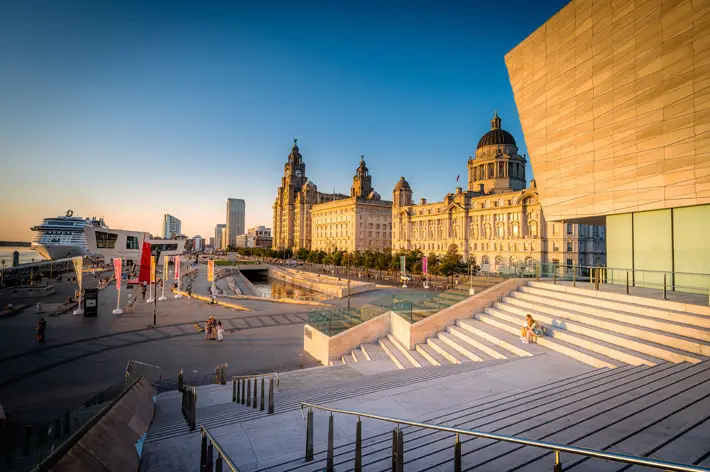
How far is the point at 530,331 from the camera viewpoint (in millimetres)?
12008

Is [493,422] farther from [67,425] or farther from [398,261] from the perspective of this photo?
[398,261]

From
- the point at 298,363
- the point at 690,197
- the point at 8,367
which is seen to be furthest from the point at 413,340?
the point at 8,367

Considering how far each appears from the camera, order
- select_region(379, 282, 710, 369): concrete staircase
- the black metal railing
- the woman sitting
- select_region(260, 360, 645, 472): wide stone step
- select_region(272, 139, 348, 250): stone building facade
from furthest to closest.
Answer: select_region(272, 139, 348, 250): stone building facade < the woman sitting < select_region(379, 282, 710, 369): concrete staircase < the black metal railing < select_region(260, 360, 645, 472): wide stone step

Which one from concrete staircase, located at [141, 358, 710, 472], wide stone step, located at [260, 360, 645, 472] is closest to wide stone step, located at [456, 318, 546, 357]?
concrete staircase, located at [141, 358, 710, 472]

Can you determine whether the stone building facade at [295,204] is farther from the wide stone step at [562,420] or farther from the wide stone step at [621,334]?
the wide stone step at [562,420]

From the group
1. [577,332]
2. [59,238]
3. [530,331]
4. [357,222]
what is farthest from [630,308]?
[59,238]

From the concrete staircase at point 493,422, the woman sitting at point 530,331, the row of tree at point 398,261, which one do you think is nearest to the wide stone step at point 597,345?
the woman sitting at point 530,331

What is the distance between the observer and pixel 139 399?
935cm

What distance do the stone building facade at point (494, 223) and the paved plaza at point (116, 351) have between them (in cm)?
4507

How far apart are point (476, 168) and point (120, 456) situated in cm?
9073

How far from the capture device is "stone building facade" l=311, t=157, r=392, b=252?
105 metres

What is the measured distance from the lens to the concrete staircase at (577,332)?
9359 mm

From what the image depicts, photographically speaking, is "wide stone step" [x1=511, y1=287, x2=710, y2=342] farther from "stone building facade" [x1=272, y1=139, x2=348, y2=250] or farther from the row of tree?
"stone building facade" [x1=272, y1=139, x2=348, y2=250]

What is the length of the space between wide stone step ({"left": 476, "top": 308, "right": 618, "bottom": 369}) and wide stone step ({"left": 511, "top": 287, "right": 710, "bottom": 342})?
4.81ft
